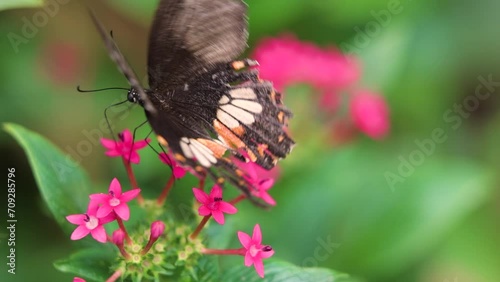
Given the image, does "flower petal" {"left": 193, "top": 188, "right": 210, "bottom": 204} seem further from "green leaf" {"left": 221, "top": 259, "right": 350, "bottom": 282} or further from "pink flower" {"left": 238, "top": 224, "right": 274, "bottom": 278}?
"green leaf" {"left": 221, "top": 259, "right": 350, "bottom": 282}

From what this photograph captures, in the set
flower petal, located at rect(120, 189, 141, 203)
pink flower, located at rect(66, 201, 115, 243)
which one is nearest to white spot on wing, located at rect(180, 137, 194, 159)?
flower petal, located at rect(120, 189, 141, 203)

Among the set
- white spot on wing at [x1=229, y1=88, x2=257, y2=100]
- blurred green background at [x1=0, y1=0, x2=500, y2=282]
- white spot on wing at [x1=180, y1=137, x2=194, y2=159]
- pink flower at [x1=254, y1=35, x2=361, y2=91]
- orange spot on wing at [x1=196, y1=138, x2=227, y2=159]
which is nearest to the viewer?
white spot on wing at [x1=180, y1=137, x2=194, y2=159]

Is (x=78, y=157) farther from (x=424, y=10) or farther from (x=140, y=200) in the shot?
(x=424, y=10)

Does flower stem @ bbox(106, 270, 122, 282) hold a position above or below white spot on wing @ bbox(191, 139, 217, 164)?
below

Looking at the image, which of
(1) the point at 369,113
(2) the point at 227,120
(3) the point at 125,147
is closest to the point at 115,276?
(3) the point at 125,147

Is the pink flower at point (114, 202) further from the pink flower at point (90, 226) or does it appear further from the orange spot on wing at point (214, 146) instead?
the orange spot on wing at point (214, 146)

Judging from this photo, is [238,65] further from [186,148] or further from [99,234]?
[99,234]

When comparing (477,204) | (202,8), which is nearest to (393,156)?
(477,204)
